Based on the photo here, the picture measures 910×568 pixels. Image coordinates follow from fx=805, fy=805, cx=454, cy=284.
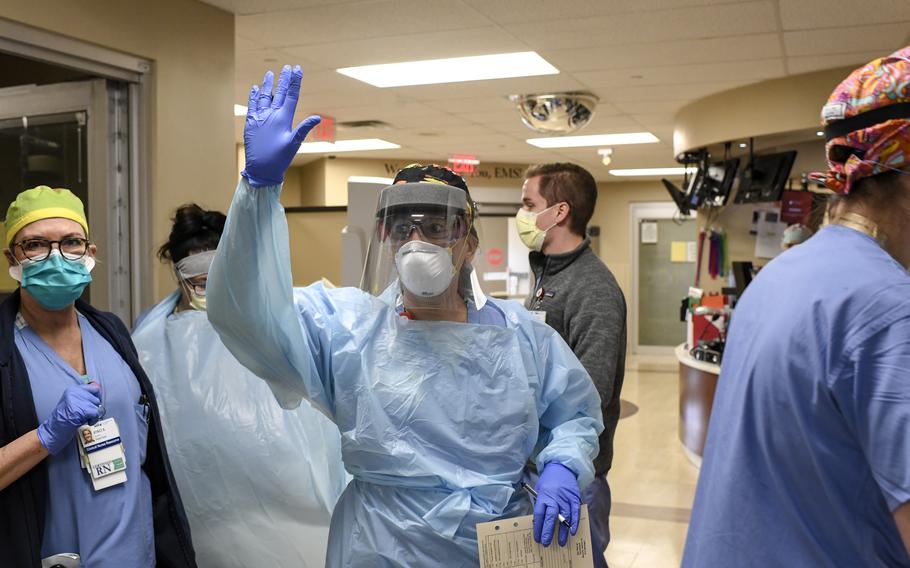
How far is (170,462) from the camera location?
2080 millimetres

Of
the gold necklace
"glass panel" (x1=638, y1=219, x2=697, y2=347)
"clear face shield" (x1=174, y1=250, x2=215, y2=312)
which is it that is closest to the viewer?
the gold necklace

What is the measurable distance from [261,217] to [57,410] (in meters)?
0.68

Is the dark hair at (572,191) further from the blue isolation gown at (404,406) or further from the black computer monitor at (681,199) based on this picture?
the black computer monitor at (681,199)

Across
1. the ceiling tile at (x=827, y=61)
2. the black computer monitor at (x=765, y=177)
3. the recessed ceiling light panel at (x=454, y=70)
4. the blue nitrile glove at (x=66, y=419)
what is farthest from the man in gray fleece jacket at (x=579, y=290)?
the black computer monitor at (x=765, y=177)

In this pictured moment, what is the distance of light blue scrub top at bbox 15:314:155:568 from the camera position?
5.56 ft

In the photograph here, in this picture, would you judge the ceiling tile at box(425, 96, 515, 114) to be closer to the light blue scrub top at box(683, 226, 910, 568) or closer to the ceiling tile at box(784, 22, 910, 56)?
the ceiling tile at box(784, 22, 910, 56)

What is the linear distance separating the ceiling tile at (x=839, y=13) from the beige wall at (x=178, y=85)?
2480 mm

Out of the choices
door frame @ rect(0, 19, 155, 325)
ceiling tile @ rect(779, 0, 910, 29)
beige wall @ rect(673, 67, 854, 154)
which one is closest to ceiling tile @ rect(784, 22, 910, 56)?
ceiling tile @ rect(779, 0, 910, 29)

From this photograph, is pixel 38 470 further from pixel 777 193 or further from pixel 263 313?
pixel 777 193

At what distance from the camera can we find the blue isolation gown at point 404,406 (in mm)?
1433

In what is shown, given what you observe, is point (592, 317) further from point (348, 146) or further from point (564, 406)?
point (348, 146)

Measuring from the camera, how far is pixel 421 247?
1.56m

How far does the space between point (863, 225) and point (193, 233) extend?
1.96 meters

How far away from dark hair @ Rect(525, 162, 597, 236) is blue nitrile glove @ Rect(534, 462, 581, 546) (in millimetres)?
1116
